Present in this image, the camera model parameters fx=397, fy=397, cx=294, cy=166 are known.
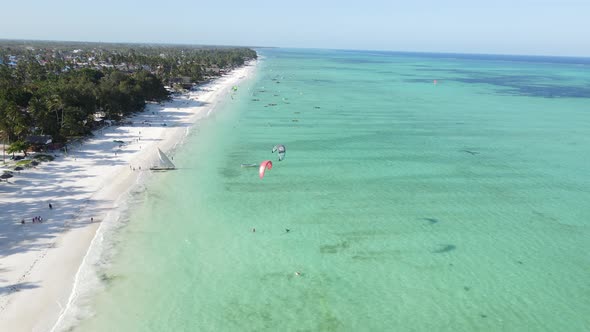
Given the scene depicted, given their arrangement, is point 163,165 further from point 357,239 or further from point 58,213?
point 357,239

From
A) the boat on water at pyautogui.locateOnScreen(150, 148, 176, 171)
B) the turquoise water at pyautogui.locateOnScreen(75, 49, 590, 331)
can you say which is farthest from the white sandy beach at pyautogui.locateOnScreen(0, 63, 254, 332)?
the turquoise water at pyautogui.locateOnScreen(75, 49, 590, 331)

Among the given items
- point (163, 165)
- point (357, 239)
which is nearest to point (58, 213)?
point (163, 165)

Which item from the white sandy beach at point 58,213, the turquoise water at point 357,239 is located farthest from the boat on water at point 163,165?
the turquoise water at point 357,239

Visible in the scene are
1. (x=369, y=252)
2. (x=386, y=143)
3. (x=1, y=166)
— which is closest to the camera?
(x=369, y=252)

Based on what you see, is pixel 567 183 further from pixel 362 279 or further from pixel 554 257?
pixel 362 279

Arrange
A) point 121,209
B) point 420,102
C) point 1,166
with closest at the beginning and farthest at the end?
point 121,209 → point 1,166 → point 420,102

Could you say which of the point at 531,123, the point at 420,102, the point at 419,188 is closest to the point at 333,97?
the point at 420,102
